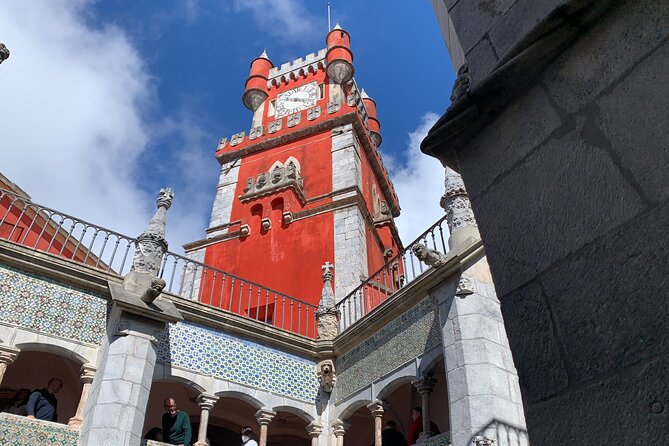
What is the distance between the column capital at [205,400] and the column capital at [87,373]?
164cm

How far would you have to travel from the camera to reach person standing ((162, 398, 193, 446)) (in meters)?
7.71

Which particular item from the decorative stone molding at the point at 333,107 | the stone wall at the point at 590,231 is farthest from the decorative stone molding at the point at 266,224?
the stone wall at the point at 590,231

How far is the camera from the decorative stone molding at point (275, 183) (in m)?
15.2

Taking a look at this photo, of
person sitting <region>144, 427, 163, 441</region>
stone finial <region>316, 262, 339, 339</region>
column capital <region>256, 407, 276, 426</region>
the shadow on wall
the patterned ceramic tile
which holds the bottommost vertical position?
the shadow on wall

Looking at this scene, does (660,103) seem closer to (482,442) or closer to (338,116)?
(482,442)

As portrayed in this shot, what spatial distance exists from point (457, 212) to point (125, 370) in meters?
4.77

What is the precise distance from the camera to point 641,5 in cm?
187

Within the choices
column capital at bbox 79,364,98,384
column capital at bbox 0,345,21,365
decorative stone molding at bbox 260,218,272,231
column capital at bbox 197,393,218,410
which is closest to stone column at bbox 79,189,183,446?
column capital at bbox 79,364,98,384

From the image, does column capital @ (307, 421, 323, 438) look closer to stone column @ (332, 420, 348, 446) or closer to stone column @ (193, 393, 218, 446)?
stone column @ (332, 420, 348, 446)

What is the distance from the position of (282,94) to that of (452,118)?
18901 millimetres

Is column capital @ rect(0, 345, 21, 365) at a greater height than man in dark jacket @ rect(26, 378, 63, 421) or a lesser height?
greater

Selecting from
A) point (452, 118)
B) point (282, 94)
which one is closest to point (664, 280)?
point (452, 118)

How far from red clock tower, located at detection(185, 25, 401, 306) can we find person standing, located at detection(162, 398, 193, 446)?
16.3 ft

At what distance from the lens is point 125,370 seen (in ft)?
22.6
